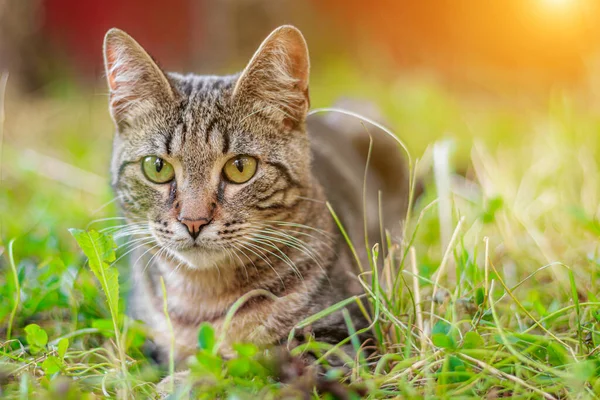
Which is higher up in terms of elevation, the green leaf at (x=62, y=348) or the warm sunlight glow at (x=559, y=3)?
the warm sunlight glow at (x=559, y=3)

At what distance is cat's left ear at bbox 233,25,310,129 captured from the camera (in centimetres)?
180

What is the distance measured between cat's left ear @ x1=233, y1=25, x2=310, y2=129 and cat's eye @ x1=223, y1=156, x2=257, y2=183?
189 mm

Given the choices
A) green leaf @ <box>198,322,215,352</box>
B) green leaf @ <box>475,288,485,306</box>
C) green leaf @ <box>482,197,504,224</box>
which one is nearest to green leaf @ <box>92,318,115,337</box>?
green leaf @ <box>198,322,215,352</box>

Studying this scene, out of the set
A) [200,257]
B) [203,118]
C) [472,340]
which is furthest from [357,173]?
[472,340]

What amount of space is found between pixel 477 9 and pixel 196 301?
5685 mm

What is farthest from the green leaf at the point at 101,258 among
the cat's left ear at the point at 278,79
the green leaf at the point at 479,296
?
the green leaf at the point at 479,296

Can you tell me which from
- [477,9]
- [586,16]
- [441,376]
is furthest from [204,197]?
[477,9]

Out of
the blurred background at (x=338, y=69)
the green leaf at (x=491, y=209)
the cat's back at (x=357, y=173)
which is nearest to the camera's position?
the green leaf at (x=491, y=209)

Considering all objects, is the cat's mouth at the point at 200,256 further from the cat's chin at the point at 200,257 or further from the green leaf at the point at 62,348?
the green leaf at the point at 62,348

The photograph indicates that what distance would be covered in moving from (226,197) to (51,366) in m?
0.64

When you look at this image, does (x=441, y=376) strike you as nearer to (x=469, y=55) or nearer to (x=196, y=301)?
(x=196, y=301)

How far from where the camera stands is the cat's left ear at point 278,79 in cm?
180

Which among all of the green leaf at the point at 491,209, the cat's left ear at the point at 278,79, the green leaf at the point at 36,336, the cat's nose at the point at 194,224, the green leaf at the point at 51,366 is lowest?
the green leaf at the point at 51,366

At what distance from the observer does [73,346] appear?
1772 millimetres
